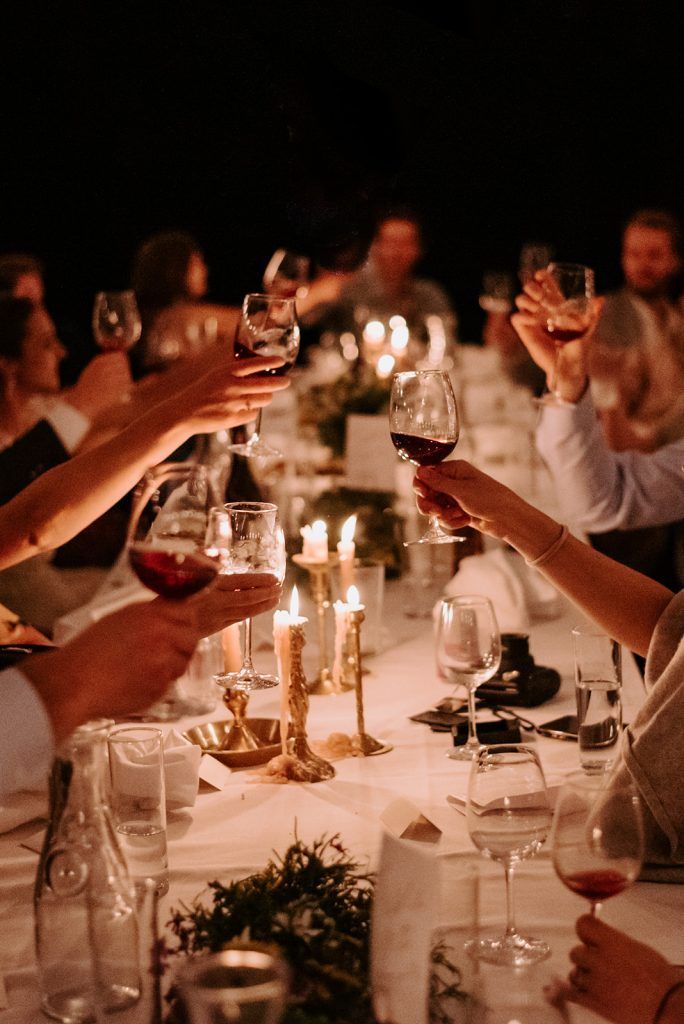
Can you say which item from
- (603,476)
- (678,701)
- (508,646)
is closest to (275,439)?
(603,476)

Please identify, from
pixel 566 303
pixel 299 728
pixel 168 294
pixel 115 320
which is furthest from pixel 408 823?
pixel 168 294

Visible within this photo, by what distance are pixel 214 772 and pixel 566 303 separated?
132 centimetres

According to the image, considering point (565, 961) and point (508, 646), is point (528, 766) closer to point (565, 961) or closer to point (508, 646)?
point (565, 961)

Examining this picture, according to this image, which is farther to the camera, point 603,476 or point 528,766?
point 603,476

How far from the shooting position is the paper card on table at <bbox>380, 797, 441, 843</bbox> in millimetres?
1446

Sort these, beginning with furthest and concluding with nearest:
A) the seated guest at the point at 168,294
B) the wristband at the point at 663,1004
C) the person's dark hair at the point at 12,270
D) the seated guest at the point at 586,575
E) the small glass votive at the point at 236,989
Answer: the seated guest at the point at 168,294 → the person's dark hair at the point at 12,270 → the seated guest at the point at 586,575 → the wristband at the point at 663,1004 → the small glass votive at the point at 236,989

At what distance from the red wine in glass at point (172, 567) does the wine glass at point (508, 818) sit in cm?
35

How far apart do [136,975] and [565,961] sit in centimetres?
43

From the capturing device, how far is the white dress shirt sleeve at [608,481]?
2947mm

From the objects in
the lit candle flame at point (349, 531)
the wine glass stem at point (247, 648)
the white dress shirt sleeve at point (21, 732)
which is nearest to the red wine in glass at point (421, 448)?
the lit candle flame at point (349, 531)

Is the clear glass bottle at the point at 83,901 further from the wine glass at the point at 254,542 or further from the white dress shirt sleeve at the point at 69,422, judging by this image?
the white dress shirt sleeve at the point at 69,422

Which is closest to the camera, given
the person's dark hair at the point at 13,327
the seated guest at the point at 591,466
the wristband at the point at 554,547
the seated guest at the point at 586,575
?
the seated guest at the point at 586,575

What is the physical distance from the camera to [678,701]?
1.37 meters

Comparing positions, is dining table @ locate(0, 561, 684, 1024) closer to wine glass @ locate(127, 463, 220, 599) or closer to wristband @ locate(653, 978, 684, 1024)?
wristband @ locate(653, 978, 684, 1024)
